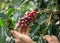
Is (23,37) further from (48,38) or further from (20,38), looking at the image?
(48,38)

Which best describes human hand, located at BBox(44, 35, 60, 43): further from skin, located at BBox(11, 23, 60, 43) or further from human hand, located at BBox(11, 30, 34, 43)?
human hand, located at BBox(11, 30, 34, 43)

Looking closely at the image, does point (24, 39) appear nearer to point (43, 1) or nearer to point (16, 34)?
point (16, 34)

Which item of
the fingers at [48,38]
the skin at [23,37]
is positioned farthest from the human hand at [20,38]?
the fingers at [48,38]

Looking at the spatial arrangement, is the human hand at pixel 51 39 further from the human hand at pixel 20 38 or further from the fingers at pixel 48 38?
the human hand at pixel 20 38

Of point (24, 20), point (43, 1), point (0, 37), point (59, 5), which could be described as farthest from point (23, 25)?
point (43, 1)

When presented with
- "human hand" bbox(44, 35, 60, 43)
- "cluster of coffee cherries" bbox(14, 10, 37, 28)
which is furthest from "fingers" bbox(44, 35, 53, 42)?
"cluster of coffee cherries" bbox(14, 10, 37, 28)

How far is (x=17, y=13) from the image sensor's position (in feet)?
4.24

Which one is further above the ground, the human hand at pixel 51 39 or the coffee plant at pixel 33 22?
the coffee plant at pixel 33 22

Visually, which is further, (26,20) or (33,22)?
(33,22)

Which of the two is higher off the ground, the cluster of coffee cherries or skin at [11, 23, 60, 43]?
the cluster of coffee cherries

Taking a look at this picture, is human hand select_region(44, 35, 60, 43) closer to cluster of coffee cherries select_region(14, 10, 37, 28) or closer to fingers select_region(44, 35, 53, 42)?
fingers select_region(44, 35, 53, 42)

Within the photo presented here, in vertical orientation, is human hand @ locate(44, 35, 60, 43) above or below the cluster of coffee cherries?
below

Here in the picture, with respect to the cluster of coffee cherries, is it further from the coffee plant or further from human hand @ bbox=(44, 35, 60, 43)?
human hand @ bbox=(44, 35, 60, 43)

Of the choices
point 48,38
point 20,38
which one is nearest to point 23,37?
point 20,38
